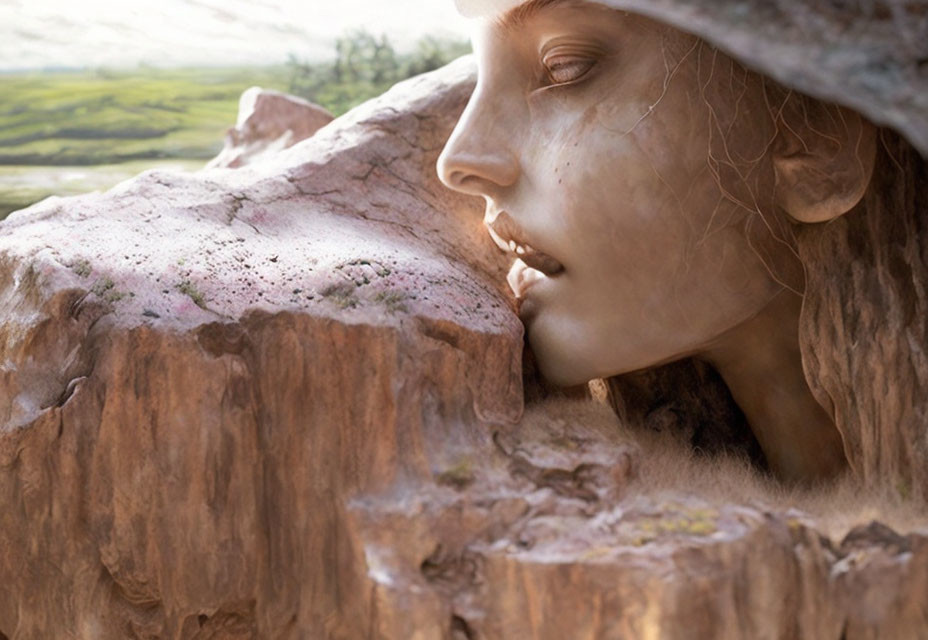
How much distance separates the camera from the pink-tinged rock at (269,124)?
8.22ft

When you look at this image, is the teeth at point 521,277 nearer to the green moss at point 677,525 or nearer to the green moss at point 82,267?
the green moss at point 677,525

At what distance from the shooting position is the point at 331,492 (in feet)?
4.13

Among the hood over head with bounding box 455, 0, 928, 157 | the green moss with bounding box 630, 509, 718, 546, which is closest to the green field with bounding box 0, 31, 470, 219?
the green moss with bounding box 630, 509, 718, 546

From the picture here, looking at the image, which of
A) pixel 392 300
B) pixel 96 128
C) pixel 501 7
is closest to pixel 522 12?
pixel 501 7

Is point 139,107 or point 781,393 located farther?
point 139,107

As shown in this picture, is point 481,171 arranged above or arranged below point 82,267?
above

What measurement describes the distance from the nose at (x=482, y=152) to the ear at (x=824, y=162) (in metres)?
0.37

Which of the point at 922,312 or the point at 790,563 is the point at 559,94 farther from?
the point at 790,563

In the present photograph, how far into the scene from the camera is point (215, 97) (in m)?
2.89

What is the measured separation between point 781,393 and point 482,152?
1.98 feet

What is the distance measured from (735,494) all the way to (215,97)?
6.87ft

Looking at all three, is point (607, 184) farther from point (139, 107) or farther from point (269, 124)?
point (139, 107)

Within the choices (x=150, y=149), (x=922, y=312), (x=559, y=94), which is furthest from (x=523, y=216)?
(x=150, y=149)

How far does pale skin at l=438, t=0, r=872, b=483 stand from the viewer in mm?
1382
